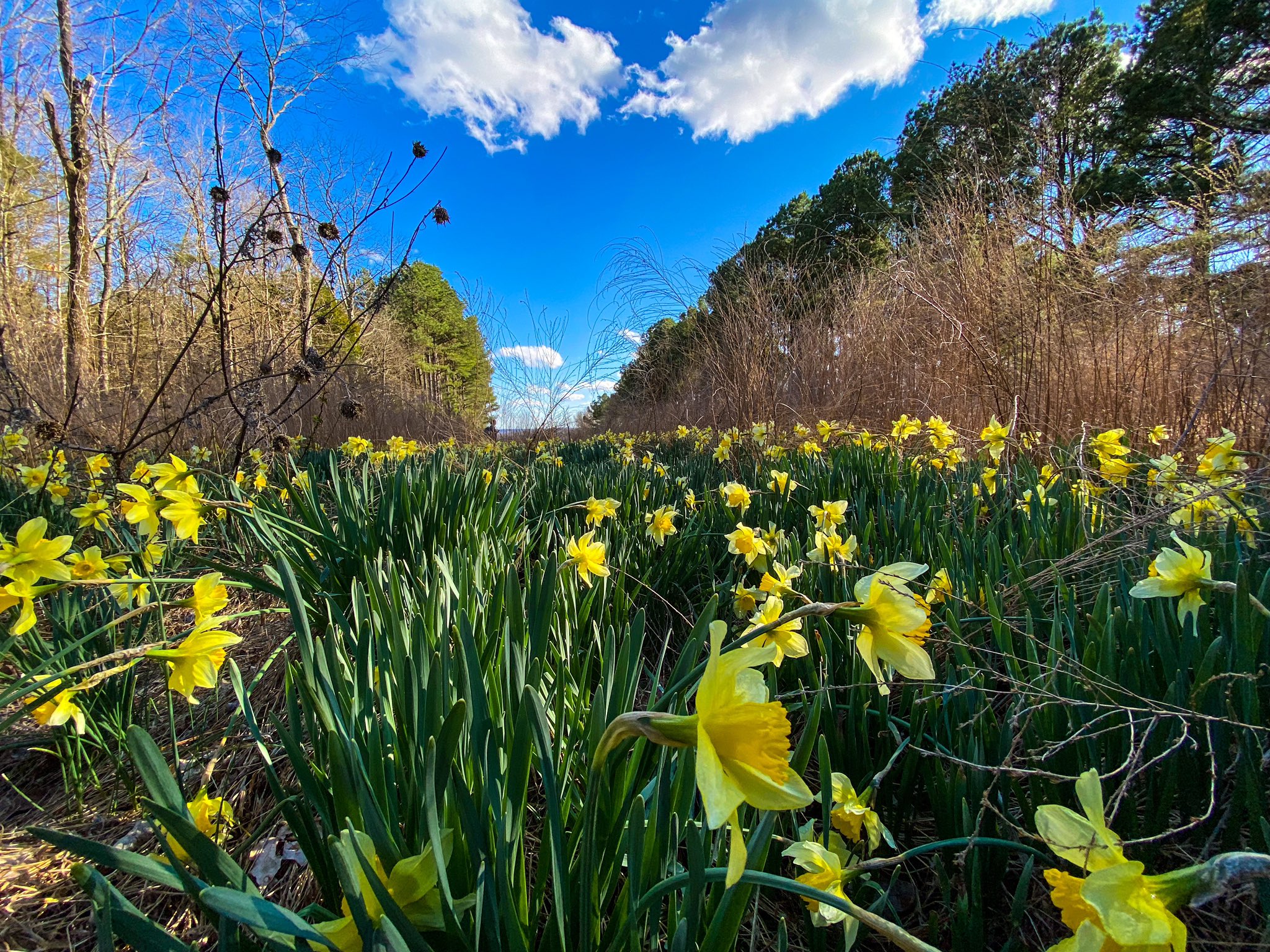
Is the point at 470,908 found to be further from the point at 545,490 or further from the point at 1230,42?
the point at 1230,42

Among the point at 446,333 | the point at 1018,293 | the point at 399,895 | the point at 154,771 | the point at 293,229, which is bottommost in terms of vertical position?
the point at 399,895

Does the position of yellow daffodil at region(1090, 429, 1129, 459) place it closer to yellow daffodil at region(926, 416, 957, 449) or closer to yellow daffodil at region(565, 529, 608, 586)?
yellow daffodil at region(926, 416, 957, 449)

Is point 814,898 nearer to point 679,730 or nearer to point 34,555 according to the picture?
point 679,730

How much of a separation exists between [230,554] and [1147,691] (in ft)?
11.0

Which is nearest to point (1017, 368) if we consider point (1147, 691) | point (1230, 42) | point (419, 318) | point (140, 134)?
point (1147, 691)

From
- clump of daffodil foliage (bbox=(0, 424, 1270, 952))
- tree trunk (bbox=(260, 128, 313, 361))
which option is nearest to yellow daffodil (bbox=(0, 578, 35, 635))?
clump of daffodil foliage (bbox=(0, 424, 1270, 952))

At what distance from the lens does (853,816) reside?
2.64 ft

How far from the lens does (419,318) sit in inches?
896

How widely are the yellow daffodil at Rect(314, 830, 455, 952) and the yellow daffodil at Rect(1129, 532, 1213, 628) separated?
3.82 ft

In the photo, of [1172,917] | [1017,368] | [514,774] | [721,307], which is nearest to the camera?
[1172,917]

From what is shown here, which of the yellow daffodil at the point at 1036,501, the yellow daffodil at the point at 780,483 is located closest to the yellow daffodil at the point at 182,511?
the yellow daffodil at the point at 780,483

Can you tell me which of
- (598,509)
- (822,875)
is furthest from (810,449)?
(822,875)

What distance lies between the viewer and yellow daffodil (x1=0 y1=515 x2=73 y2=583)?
0.92 m

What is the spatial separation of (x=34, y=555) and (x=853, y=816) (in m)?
1.44
